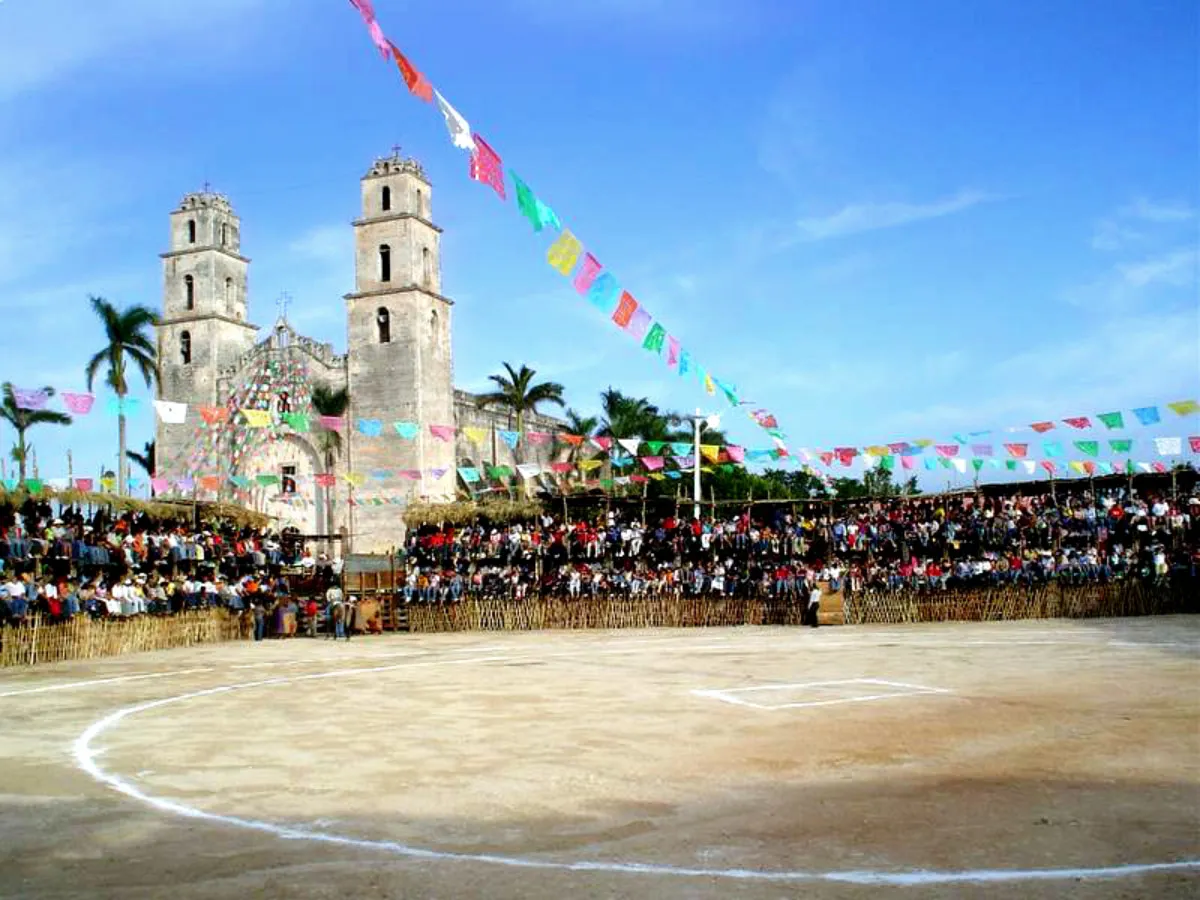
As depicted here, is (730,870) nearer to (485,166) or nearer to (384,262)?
(485,166)

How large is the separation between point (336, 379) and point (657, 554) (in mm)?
22608

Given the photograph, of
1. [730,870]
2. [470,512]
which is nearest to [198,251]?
[470,512]

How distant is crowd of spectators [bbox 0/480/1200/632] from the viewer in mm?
28078

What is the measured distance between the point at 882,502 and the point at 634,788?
96.2 feet

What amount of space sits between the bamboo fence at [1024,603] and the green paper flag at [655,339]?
10.5 metres

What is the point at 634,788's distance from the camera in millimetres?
8539

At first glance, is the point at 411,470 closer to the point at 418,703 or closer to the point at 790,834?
the point at 418,703

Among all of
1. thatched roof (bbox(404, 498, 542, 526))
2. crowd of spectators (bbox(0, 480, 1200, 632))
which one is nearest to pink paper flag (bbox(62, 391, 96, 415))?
crowd of spectators (bbox(0, 480, 1200, 632))

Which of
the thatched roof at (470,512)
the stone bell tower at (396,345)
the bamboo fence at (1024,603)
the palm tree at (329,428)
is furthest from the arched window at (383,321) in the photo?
the bamboo fence at (1024,603)

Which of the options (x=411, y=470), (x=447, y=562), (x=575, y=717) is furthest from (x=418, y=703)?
(x=411, y=470)

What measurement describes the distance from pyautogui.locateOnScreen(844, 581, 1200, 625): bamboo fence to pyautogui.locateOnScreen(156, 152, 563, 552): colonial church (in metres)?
21.0

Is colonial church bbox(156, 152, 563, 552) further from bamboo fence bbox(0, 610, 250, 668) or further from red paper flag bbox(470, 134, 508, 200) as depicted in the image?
red paper flag bbox(470, 134, 508, 200)

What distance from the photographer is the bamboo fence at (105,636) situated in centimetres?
2142

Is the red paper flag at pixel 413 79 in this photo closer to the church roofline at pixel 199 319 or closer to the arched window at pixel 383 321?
the arched window at pixel 383 321
